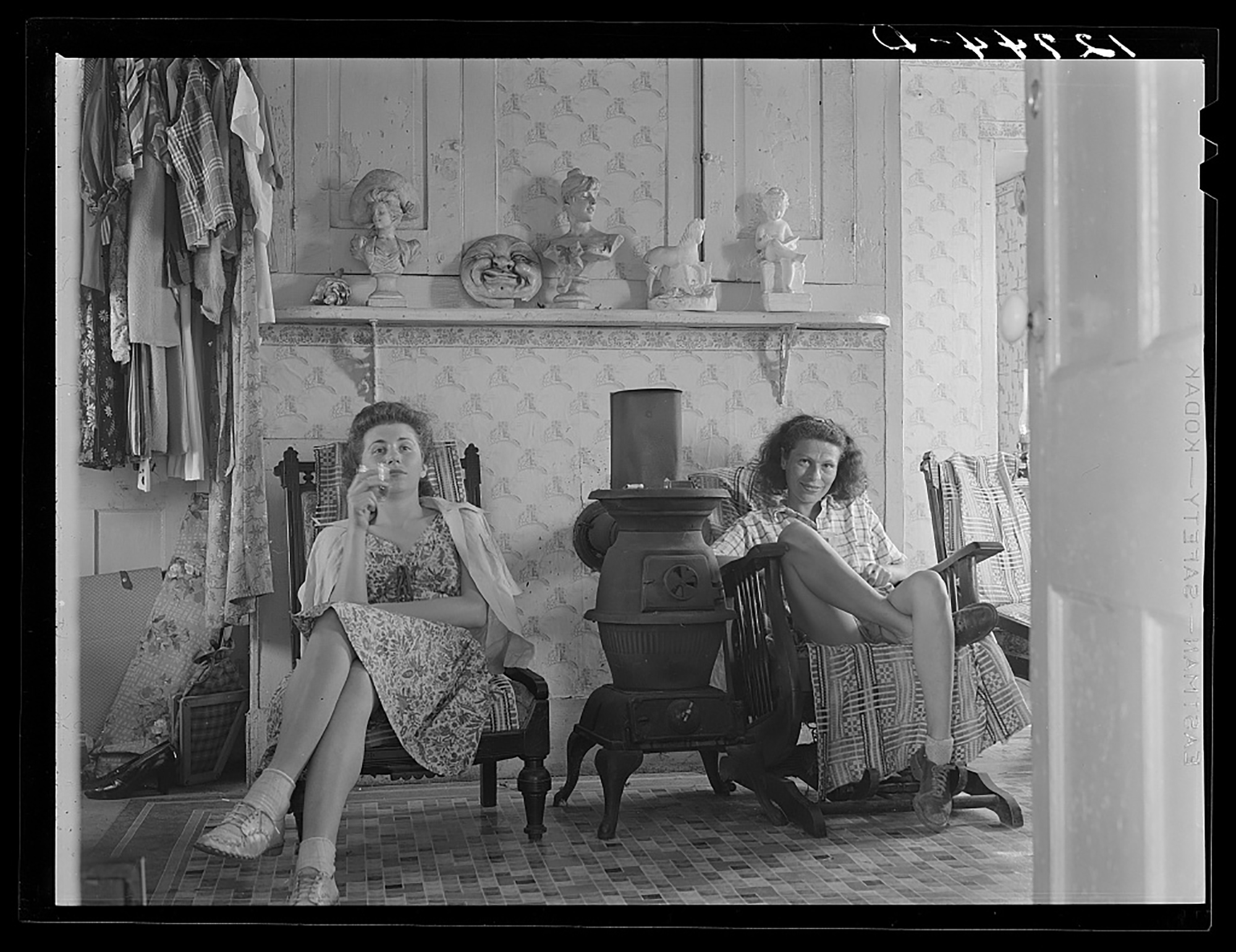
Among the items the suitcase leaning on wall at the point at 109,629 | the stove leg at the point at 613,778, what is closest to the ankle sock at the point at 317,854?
the stove leg at the point at 613,778

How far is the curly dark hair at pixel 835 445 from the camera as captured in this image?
4000mm

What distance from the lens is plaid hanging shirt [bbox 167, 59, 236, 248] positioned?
3682 mm

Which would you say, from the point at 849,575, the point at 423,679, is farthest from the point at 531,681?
the point at 849,575

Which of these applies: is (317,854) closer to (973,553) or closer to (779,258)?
(973,553)

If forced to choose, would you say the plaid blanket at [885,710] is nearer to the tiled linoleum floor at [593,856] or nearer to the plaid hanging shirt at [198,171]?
the tiled linoleum floor at [593,856]

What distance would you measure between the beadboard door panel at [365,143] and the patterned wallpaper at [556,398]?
317 millimetres

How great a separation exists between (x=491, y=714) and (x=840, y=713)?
3.28 ft

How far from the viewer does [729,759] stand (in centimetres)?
379
